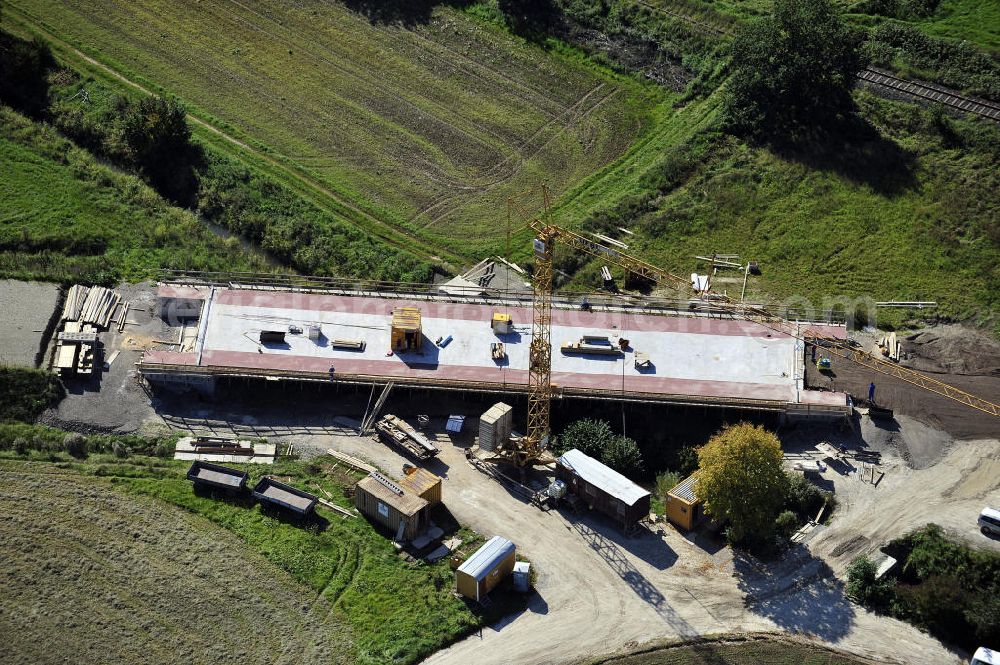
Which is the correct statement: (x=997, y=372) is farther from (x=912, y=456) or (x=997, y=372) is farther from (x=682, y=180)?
(x=682, y=180)

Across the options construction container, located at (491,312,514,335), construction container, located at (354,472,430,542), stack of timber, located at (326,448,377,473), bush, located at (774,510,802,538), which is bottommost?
bush, located at (774,510,802,538)

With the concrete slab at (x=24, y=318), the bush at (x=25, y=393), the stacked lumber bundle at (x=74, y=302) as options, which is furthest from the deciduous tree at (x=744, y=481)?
the concrete slab at (x=24, y=318)

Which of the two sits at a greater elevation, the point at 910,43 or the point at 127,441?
the point at 910,43

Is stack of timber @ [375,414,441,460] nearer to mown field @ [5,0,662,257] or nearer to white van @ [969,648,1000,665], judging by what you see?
mown field @ [5,0,662,257]

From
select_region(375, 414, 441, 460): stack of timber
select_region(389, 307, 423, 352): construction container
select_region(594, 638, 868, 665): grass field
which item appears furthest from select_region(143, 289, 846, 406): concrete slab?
select_region(594, 638, 868, 665): grass field

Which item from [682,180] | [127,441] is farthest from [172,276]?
[682,180]

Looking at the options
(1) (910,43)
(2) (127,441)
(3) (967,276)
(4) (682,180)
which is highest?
(1) (910,43)

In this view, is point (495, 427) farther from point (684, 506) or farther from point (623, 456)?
point (684, 506)
